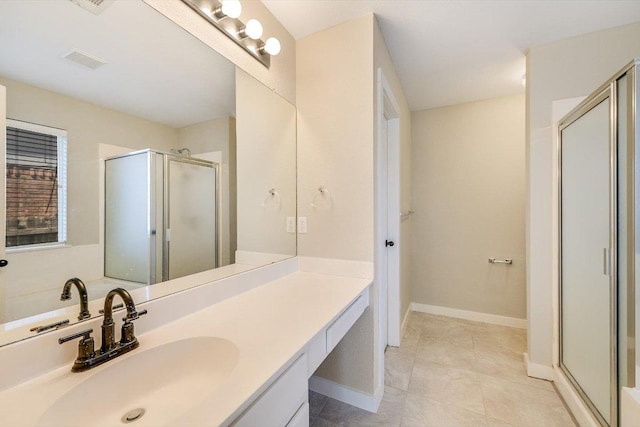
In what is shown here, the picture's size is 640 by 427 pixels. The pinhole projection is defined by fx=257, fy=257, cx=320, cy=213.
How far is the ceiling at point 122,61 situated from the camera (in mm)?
717

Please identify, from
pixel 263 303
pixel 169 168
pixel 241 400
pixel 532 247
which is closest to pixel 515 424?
pixel 532 247

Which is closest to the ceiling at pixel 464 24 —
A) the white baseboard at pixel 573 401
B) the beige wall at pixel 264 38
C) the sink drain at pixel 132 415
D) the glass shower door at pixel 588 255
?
the beige wall at pixel 264 38

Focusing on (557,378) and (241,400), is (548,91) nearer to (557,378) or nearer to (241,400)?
(557,378)

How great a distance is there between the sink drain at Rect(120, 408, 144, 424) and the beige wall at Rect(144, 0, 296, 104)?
4.57 ft

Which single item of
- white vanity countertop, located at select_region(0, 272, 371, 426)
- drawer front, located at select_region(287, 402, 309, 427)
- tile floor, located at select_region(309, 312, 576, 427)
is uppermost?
white vanity countertop, located at select_region(0, 272, 371, 426)

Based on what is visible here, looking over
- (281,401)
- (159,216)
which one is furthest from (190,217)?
(281,401)

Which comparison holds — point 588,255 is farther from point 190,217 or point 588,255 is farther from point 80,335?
point 80,335

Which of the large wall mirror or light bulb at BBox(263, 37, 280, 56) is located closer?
the large wall mirror

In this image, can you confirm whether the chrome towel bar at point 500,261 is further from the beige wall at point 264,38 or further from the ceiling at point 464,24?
the beige wall at point 264,38

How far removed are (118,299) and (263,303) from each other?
547mm

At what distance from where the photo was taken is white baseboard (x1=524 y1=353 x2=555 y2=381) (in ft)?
6.00

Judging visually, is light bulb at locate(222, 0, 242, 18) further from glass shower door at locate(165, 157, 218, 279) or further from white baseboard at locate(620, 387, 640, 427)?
white baseboard at locate(620, 387, 640, 427)

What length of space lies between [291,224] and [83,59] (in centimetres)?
124

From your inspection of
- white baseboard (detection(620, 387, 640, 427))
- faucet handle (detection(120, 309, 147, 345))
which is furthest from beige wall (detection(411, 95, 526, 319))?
faucet handle (detection(120, 309, 147, 345))
